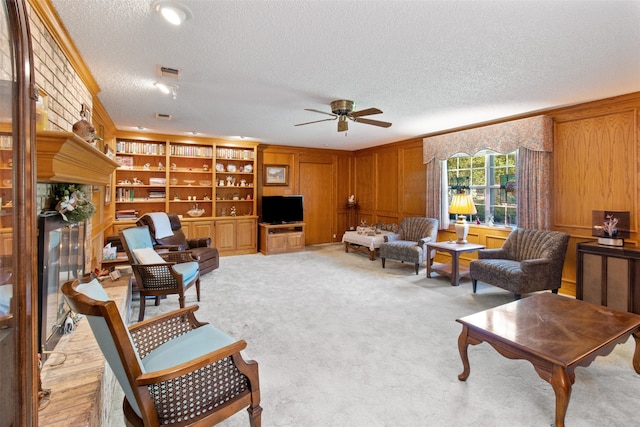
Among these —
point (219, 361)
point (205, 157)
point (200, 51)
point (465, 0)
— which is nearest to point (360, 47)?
point (465, 0)

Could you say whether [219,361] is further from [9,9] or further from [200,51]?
[200,51]

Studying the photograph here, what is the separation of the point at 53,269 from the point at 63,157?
2.47ft

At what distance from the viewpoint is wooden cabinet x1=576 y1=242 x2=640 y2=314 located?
322cm

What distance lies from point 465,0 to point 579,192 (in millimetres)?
3513

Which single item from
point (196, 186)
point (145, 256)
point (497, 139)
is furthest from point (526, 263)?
point (196, 186)

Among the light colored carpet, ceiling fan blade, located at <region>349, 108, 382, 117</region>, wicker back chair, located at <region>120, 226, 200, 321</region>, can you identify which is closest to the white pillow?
wicker back chair, located at <region>120, 226, 200, 321</region>

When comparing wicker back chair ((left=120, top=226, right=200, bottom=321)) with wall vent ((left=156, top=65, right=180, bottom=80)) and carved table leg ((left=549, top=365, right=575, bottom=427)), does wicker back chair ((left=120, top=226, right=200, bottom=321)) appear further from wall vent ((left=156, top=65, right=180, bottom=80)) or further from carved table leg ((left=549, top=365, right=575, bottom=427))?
carved table leg ((left=549, top=365, right=575, bottom=427))

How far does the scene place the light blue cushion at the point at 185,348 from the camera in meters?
1.58

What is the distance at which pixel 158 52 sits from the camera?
2535mm

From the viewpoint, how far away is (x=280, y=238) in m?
6.81

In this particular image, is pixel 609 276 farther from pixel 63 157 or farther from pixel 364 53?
pixel 63 157

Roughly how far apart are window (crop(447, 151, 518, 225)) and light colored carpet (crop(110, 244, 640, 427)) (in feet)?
4.75

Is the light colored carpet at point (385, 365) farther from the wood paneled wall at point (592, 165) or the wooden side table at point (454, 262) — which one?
the wood paneled wall at point (592, 165)

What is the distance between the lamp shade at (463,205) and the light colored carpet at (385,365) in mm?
1143
